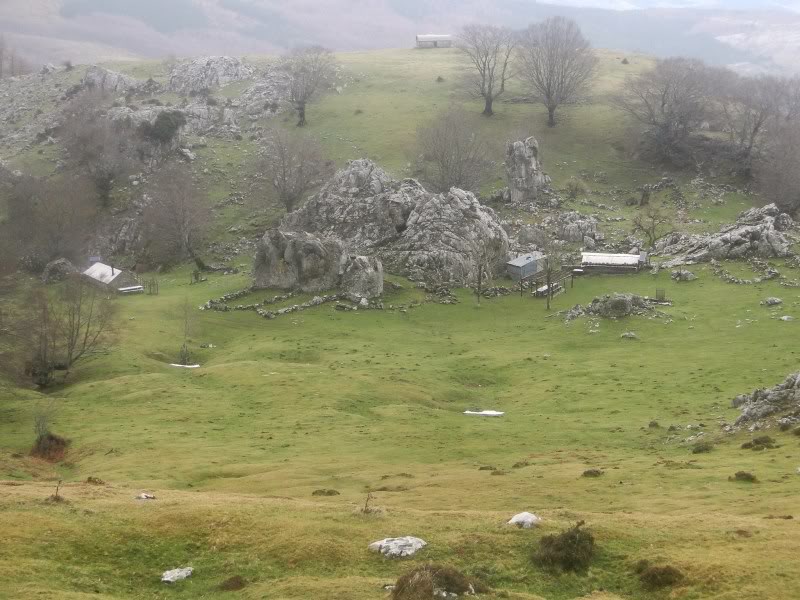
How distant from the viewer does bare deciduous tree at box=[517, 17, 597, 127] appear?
15812 cm

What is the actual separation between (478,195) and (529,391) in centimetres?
6625

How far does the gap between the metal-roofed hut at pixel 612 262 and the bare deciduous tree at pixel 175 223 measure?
5358 centimetres

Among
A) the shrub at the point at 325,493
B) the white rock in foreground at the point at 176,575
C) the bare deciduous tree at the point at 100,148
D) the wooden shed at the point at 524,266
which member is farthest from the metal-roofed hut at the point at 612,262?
the white rock in foreground at the point at 176,575

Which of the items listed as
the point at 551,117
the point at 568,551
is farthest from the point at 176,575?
the point at 551,117

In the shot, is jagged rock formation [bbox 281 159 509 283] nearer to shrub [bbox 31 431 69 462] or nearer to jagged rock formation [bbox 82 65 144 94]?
shrub [bbox 31 431 69 462]

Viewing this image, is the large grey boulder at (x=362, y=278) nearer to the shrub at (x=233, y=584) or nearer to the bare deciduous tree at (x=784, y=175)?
the bare deciduous tree at (x=784, y=175)

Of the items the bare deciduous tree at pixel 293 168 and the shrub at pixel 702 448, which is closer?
the shrub at pixel 702 448

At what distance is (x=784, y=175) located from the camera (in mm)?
125000

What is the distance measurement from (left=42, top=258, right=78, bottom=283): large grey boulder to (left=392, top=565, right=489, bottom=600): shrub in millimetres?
93507

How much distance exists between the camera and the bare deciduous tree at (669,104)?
487 feet

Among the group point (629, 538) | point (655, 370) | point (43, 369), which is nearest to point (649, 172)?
point (655, 370)

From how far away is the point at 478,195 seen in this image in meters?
131

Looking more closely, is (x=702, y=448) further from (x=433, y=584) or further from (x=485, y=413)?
(x=433, y=584)

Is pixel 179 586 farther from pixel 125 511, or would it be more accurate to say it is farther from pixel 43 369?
pixel 43 369
